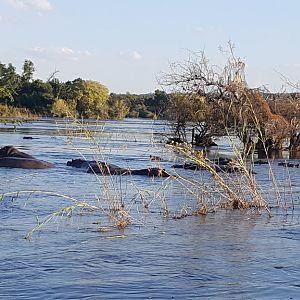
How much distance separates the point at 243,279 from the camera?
8.75m

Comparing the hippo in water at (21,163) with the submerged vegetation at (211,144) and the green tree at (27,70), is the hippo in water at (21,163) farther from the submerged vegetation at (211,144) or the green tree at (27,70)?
the green tree at (27,70)

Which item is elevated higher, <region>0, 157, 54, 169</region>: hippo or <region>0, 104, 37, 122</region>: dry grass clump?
<region>0, 104, 37, 122</region>: dry grass clump

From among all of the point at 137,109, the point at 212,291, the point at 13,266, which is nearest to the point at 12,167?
the point at 13,266

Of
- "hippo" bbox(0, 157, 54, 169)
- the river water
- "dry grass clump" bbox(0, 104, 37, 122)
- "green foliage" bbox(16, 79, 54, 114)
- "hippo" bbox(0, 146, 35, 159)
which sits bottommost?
the river water

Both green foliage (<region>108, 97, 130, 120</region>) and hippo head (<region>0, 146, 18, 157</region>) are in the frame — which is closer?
hippo head (<region>0, 146, 18, 157</region>)

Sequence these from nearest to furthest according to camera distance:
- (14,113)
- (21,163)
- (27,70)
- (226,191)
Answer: (226,191) → (21,163) → (14,113) → (27,70)

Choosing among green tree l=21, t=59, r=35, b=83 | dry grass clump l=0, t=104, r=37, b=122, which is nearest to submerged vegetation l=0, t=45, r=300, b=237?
dry grass clump l=0, t=104, r=37, b=122

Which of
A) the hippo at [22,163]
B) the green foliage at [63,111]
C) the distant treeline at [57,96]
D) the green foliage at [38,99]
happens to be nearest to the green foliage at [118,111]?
the distant treeline at [57,96]

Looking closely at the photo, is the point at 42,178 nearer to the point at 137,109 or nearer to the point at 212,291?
the point at 212,291

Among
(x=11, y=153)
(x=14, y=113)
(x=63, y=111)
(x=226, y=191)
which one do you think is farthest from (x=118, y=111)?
(x=63, y=111)

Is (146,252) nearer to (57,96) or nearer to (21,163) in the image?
(21,163)

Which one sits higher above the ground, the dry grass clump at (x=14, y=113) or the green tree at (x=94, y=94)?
the green tree at (x=94, y=94)

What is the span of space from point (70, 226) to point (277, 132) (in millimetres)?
27388

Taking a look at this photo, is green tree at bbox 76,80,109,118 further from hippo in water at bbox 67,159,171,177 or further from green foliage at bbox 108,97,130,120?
hippo in water at bbox 67,159,171,177
